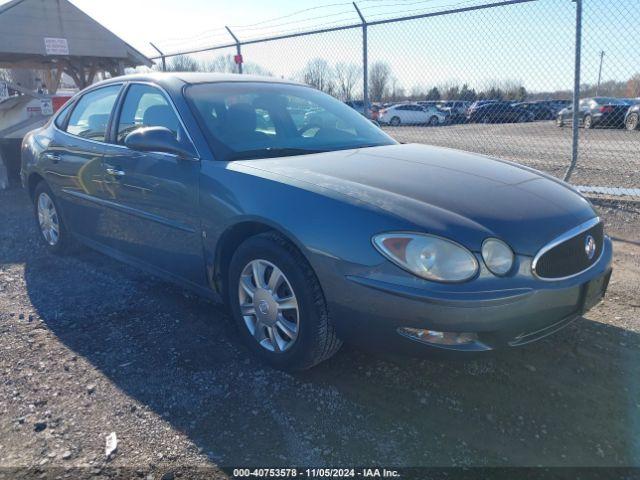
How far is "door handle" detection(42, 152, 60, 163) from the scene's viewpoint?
4.61 m

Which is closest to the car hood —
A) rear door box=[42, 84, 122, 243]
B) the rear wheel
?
rear door box=[42, 84, 122, 243]

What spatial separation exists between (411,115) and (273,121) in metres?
22.7

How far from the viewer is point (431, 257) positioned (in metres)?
2.31

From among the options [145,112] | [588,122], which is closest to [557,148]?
[588,122]

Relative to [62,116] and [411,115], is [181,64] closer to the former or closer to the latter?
[62,116]

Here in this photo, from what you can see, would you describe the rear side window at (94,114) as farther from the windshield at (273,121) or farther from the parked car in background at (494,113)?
the parked car in background at (494,113)

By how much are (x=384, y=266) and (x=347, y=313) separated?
317 millimetres

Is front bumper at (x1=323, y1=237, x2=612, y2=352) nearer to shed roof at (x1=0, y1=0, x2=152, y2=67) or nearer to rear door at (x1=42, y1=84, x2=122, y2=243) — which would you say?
rear door at (x1=42, y1=84, x2=122, y2=243)

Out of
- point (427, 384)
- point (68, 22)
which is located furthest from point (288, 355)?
point (68, 22)

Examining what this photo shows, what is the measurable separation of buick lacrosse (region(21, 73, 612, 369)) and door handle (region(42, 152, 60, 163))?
463 mm

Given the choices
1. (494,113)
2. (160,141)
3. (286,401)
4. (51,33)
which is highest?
(51,33)

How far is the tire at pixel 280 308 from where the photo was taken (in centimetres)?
264

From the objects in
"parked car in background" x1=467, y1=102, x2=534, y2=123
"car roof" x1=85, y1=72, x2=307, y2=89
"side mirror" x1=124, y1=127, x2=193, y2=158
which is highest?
"car roof" x1=85, y1=72, x2=307, y2=89

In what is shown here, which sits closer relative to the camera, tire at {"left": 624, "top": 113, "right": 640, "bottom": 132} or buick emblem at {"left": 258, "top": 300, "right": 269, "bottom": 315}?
buick emblem at {"left": 258, "top": 300, "right": 269, "bottom": 315}
